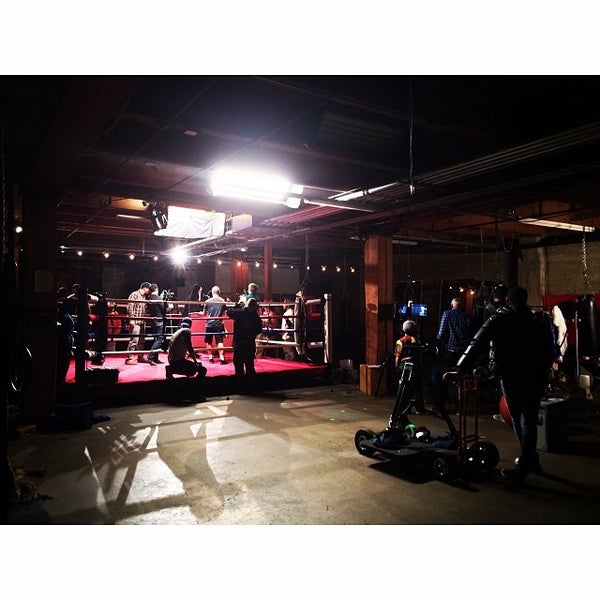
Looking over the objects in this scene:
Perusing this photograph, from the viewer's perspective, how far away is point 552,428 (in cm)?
536

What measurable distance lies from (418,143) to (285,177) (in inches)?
74.5

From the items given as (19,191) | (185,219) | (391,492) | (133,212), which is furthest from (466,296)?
(19,191)

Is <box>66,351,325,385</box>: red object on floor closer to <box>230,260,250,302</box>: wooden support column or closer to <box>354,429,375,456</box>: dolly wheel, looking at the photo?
<box>230,260,250,302</box>: wooden support column

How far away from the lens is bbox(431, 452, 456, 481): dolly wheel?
4262 millimetres

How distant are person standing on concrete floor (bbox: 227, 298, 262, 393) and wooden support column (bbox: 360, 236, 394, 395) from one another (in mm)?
2392

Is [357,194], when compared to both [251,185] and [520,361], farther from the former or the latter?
[520,361]

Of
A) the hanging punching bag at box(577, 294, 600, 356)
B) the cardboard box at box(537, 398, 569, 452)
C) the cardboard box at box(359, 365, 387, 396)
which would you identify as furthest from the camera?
the hanging punching bag at box(577, 294, 600, 356)

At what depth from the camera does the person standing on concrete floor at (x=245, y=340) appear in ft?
28.2

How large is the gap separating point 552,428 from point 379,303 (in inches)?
177

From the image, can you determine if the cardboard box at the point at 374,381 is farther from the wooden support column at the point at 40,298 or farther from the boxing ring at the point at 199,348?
the wooden support column at the point at 40,298

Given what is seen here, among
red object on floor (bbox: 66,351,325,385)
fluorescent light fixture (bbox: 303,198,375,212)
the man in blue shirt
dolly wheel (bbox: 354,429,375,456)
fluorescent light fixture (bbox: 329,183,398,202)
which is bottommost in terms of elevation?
dolly wheel (bbox: 354,429,375,456)

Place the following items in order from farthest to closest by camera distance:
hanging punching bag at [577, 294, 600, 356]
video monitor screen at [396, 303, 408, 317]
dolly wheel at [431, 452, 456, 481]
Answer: video monitor screen at [396, 303, 408, 317] < hanging punching bag at [577, 294, 600, 356] < dolly wheel at [431, 452, 456, 481]

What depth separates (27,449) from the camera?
537cm

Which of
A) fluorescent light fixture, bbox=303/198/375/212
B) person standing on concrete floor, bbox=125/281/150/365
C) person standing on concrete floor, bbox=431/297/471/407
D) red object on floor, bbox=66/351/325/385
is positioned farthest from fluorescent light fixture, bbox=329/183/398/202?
person standing on concrete floor, bbox=125/281/150/365
